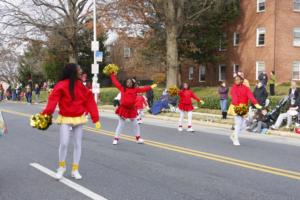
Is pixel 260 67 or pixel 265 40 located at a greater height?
pixel 265 40

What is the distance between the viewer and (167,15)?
105 feet

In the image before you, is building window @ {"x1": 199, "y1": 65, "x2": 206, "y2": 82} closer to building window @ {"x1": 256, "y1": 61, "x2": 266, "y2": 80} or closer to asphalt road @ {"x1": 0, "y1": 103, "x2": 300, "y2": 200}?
building window @ {"x1": 256, "y1": 61, "x2": 266, "y2": 80}

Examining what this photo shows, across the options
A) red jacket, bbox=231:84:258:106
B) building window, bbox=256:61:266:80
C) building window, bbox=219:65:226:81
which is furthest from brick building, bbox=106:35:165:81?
red jacket, bbox=231:84:258:106

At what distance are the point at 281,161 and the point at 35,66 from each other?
197 ft

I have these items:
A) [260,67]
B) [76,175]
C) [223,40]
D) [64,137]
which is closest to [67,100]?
[64,137]

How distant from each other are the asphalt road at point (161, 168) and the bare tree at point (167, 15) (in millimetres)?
18549

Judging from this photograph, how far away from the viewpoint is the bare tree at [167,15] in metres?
32.0

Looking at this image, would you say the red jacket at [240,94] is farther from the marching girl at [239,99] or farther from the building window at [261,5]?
the building window at [261,5]

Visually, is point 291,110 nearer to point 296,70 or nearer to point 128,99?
point 128,99

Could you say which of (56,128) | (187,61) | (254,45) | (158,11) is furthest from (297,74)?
(56,128)

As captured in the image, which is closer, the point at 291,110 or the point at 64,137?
the point at 64,137

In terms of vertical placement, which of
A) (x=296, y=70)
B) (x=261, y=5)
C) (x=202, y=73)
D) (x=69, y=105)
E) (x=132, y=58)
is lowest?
(x=69, y=105)

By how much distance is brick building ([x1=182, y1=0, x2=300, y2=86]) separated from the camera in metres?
38.4

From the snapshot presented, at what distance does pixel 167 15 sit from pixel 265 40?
36.3 feet
